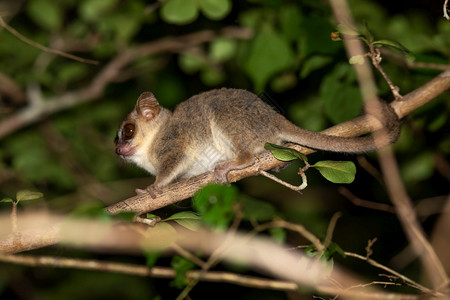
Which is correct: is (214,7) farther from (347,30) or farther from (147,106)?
(347,30)

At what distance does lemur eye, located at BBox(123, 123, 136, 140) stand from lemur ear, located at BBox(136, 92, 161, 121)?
0.13 m

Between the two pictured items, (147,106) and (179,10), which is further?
(147,106)

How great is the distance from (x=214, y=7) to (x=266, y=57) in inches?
A: 31.3

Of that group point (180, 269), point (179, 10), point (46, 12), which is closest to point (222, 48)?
point (179, 10)

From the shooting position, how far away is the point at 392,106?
10.1ft

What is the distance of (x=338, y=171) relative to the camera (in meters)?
2.56

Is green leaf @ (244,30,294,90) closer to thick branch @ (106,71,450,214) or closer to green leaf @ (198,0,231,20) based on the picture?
green leaf @ (198,0,231,20)

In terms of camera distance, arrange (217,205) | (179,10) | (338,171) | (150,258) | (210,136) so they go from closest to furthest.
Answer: (217,205) → (150,258) → (338,171) → (179,10) → (210,136)

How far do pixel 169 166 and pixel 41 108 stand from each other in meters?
2.86

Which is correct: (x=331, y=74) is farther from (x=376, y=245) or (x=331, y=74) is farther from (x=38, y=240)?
(x=376, y=245)

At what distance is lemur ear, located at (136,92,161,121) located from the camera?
4.34 meters

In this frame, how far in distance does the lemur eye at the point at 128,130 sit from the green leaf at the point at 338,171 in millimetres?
2342

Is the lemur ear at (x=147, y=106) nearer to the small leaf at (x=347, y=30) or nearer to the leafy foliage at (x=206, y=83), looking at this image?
the leafy foliage at (x=206, y=83)

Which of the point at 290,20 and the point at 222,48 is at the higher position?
the point at 290,20
